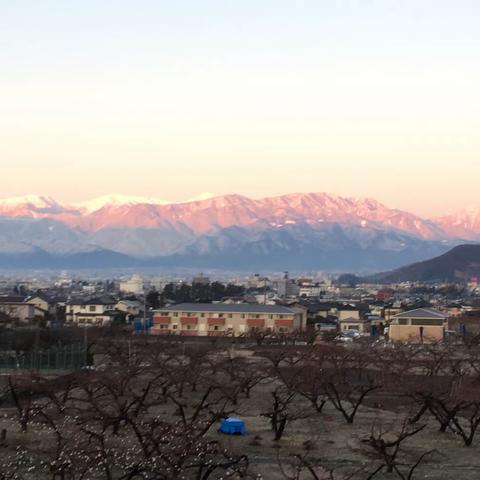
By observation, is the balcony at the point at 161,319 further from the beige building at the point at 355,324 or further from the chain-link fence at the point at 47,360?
the chain-link fence at the point at 47,360

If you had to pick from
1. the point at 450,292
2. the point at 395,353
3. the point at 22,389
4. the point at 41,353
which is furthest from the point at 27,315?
the point at 450,292

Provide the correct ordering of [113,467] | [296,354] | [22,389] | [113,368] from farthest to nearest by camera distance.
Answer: [296,354]
[113,368]
[22,389]
[113,467]

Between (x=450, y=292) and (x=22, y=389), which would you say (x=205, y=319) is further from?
(x=450, y=292)

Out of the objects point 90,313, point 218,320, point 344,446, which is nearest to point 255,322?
point 218,320

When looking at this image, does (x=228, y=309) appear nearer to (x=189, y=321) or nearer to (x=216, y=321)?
(x=216, y=321)

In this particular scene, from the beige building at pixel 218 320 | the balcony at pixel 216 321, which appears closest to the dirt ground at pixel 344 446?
the beige building at pixel 218 320

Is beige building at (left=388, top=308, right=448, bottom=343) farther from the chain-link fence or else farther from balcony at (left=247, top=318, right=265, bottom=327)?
the chain-link fence

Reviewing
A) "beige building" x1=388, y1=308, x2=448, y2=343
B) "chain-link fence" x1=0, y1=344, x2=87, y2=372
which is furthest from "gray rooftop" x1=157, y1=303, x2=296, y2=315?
"chain-link fence" x1=0, y1=344, x2=87, y2=372
